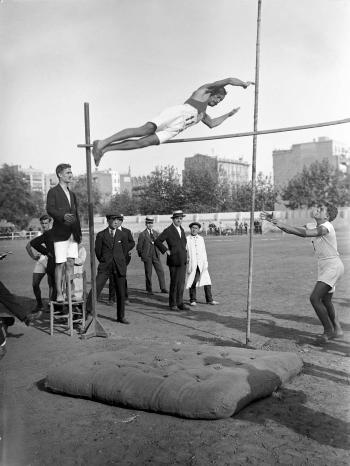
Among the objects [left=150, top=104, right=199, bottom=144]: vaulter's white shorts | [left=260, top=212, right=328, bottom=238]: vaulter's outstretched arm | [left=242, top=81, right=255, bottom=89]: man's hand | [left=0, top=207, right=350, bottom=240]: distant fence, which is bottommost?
[left=0, top=207, right=350, bottom=240]: distant fence

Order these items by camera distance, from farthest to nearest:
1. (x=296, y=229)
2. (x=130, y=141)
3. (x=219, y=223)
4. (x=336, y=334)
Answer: (x=219, y=223)
(x=336, y=334)
(x=296, y=229)
(x=130, y=141)

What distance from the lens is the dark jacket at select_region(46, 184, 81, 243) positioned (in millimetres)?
8227

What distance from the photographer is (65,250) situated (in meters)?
8.59

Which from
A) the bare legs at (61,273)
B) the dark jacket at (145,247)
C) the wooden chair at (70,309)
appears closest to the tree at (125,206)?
the dark jacket at (145,247)

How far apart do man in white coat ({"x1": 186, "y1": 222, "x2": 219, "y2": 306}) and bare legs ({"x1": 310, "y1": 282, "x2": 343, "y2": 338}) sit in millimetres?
3891

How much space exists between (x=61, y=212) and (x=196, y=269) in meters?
3.87

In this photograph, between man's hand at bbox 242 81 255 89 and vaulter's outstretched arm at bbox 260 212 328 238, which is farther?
man's hand at bbox 242 81 255 89

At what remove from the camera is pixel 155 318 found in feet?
32.5

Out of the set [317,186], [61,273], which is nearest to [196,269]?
[61,273]

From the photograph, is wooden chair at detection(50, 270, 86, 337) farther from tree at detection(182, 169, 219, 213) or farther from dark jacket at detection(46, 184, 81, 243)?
tree at detection(182, 169, 219, 213)

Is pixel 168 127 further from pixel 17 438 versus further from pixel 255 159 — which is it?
pixel 17 438

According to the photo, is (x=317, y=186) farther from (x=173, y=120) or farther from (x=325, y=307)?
(x=173, y=120)

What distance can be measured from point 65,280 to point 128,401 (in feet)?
14.0

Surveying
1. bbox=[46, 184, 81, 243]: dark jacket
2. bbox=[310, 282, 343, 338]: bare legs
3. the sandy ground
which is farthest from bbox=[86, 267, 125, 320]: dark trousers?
bbox=[310, 282, 343, 338]: bare legs
